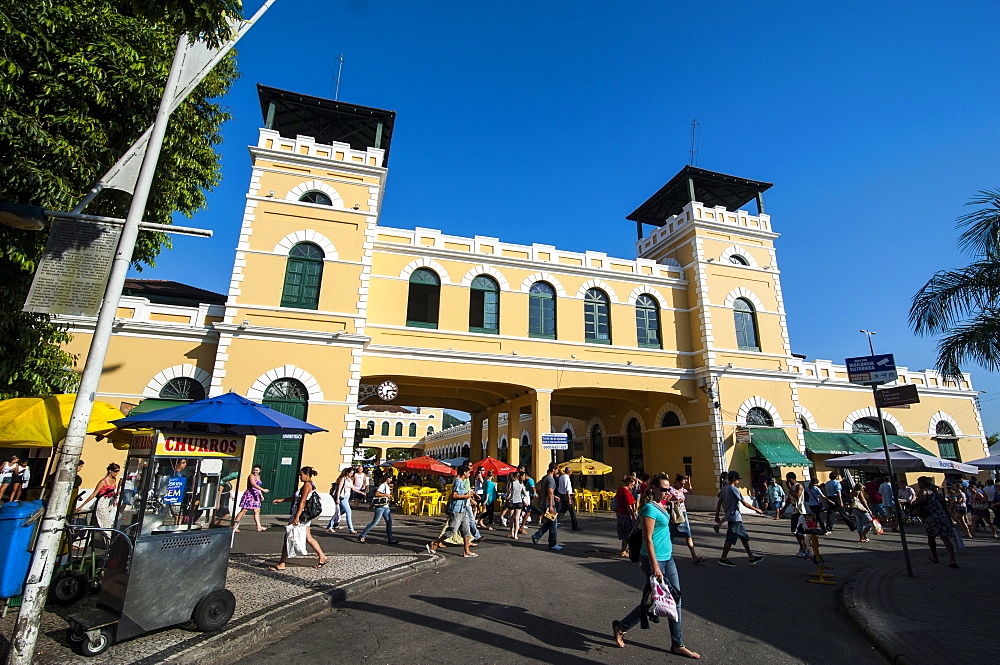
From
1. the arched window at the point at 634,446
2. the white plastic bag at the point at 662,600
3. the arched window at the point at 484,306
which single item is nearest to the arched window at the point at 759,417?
the arched window at the point at 634,446

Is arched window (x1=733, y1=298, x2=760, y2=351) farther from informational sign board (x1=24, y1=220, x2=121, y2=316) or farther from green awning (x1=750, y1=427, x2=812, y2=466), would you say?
informational sign board (x1=24, y1=220, x2=121, y2=316)

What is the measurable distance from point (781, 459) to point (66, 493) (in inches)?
781

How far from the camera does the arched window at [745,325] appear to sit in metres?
20.7

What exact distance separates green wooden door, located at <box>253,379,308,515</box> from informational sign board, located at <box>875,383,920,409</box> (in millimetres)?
13715

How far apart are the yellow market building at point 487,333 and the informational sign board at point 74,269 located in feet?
32.9

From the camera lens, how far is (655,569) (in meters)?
4.79

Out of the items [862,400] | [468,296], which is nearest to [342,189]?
[468,296]

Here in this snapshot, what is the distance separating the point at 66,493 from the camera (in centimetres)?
430

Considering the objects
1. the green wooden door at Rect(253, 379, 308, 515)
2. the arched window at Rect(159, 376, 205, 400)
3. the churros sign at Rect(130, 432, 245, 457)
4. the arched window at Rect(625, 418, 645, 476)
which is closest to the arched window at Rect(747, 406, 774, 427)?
the arched window at Rect(625, 418, 645, 476)

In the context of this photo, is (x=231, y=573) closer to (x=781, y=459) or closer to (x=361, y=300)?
(x=361, y=300)

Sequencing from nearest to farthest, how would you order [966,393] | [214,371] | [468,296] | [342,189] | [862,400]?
1. [214,371]
2. [342,189]
3. [468,296]
4. [862,400]
5. [966,393]

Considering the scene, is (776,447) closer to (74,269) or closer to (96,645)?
(96,645)

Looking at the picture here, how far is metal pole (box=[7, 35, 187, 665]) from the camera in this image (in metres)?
3.98

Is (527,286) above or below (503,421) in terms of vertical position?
above
